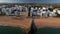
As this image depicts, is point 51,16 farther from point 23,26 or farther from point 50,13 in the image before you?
point 23,26

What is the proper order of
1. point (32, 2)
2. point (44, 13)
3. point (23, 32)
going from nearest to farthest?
point (23, 32) < point (44, 13) < point (32, 2)

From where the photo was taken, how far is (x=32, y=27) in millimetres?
1253

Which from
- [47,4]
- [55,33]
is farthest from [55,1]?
[55,33]

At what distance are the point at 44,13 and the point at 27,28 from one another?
1.21 ft

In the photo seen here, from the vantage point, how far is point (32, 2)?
1.59 meters

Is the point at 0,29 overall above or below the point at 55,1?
below


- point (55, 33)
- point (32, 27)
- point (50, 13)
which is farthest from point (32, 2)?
point (55, 33)

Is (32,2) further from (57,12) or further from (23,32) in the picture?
(23,32)

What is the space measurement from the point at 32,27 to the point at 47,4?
1.53 ft

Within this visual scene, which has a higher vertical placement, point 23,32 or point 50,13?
point 50,13

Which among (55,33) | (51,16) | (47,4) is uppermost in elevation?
(47,4)

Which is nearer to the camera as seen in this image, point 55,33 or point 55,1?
point 55,33

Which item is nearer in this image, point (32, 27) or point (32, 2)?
point (32, 27)

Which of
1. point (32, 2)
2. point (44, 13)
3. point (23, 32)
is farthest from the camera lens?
point (32, 2)
